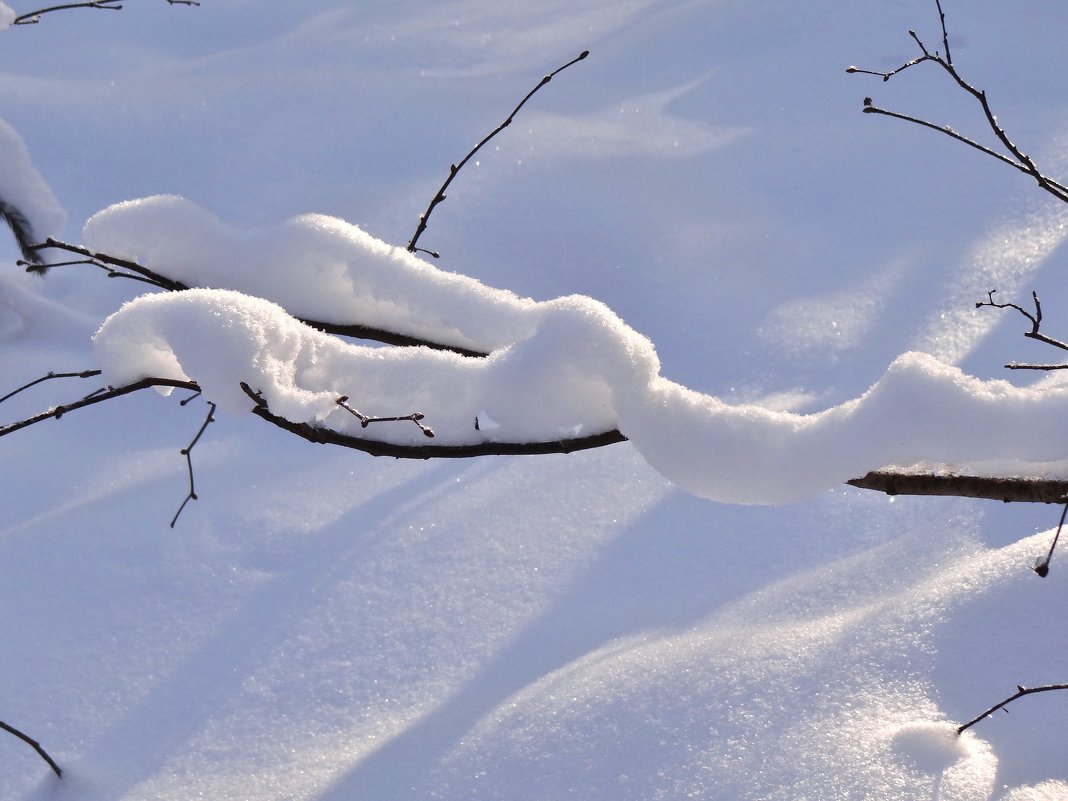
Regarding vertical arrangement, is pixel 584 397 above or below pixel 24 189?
above

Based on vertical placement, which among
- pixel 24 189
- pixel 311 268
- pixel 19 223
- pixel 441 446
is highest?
pixel 311 268

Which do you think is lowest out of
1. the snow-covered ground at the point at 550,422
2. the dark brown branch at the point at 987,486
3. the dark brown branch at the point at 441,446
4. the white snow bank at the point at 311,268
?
the snow-covered ground at the point at 550,422

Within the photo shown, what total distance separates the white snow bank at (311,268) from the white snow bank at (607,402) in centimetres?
15

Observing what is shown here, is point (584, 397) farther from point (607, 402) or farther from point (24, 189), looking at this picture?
point (24, 189)

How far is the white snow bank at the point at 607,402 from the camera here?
1011 millimetres

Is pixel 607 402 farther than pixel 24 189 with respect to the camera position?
No

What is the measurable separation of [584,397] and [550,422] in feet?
0.17

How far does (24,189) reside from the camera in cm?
368

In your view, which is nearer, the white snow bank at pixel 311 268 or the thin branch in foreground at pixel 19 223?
the white snow bank at pixel 311 268

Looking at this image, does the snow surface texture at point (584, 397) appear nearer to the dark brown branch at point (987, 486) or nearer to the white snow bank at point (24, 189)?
the dark brown branch at point (987, 486)

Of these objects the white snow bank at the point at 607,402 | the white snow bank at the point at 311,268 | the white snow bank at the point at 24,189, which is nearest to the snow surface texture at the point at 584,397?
the white snow bank at the point at 607,402

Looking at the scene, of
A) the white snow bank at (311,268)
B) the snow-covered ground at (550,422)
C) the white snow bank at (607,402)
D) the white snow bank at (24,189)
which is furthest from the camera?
the white snow bank at (24,189)

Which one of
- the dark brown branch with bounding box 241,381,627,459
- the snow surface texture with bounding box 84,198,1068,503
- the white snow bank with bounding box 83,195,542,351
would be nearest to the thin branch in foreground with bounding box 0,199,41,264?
the white snow bank with bounding box 83,195,542,351

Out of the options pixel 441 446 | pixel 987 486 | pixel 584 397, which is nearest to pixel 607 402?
pixel 584 397
